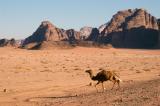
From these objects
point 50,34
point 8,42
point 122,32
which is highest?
point 122,32

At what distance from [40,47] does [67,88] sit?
83.1 meters

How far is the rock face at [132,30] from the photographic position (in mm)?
133125

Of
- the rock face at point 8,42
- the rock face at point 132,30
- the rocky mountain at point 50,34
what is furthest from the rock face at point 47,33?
the rock face at point 132,30

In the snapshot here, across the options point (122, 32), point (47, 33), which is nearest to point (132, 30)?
point (122, 32)

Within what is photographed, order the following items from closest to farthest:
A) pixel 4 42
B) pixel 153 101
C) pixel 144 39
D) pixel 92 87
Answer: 1. pixel 153 101
2. pixel 92 87
3. pixel 144 39
4. pixel 4 42

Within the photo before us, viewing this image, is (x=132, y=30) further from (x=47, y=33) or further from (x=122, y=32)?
(x=47, y=33)

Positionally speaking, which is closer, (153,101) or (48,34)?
(153,101)

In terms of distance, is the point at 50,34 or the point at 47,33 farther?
the point at 50,34

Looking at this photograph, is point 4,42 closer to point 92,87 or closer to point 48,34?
point 48,34

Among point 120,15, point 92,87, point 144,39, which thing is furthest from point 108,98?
point 120,15

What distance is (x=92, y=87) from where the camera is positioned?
70.3ft

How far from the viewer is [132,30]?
138 m

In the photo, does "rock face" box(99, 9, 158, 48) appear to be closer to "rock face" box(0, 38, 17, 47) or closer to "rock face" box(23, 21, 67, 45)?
"rock face" box(23, 21, 67, 45)

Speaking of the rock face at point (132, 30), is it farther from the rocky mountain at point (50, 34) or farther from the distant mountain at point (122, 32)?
the rocky mountain at point (50, 34)
